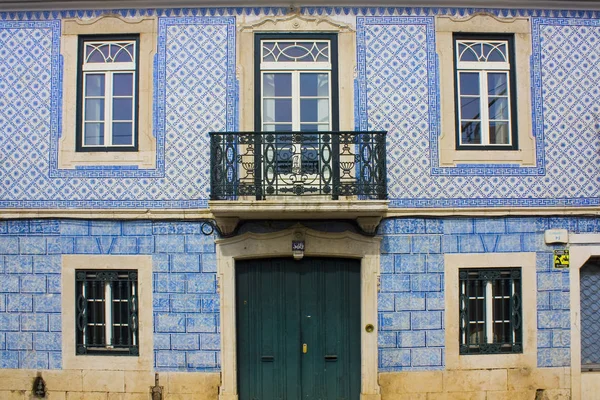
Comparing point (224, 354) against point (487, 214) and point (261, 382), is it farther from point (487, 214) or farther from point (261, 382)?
point (487, 214)

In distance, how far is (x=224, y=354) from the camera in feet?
26.0

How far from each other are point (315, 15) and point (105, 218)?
12.6ft

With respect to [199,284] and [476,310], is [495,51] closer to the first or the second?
[476,310]

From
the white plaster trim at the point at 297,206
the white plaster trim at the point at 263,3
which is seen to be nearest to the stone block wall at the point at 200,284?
the white plaster trim at the point at 297,206

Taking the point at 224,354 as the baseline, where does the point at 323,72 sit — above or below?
above

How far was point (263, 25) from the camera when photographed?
8.23 metres

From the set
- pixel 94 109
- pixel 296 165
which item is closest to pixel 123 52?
pixel 94 109

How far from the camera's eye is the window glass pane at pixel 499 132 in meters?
8.30

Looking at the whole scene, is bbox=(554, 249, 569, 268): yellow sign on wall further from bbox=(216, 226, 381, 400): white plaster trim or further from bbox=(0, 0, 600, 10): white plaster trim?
bbox=(0, 0, 600, 10): white plaster trim

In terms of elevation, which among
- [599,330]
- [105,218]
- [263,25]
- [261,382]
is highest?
[263,25]

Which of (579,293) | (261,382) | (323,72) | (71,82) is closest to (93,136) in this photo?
(71,82)

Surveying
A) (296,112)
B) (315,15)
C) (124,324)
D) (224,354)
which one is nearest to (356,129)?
(296,112)

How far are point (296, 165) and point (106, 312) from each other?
312 cm

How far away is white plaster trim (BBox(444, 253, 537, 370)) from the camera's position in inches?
315
